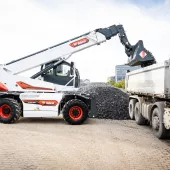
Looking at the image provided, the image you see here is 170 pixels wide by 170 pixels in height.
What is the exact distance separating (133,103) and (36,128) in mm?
5321

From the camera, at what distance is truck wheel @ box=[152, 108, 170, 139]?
31.9 ft

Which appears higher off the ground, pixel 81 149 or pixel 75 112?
pixel 75 112

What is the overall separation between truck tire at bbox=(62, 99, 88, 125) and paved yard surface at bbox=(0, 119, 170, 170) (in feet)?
3.20

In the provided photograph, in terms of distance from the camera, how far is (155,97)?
10992mm

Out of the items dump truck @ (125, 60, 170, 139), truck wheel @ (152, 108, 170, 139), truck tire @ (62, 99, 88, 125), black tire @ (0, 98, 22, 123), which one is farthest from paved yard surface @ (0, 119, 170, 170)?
black tire @ (0, 98, 22, 123)

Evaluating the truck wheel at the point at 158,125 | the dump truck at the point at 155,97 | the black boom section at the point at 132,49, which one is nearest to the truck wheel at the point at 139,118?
the dump truck at the point at 155,97

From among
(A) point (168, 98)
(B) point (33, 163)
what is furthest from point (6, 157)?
(A) point (168, 98)

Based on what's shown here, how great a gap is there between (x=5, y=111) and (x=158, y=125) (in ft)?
21.9

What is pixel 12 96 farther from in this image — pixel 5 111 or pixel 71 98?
pixel 71 98

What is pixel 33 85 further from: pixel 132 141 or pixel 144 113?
pixel 132 141

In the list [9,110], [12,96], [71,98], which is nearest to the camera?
[9,110]

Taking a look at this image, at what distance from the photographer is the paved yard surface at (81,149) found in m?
6.93

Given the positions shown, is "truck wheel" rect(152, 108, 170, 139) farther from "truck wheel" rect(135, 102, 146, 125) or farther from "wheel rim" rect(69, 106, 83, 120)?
"wheel rim" rect(69, 106, 83, 120)

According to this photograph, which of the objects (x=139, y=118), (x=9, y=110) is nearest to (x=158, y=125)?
(x=139, y=118)
